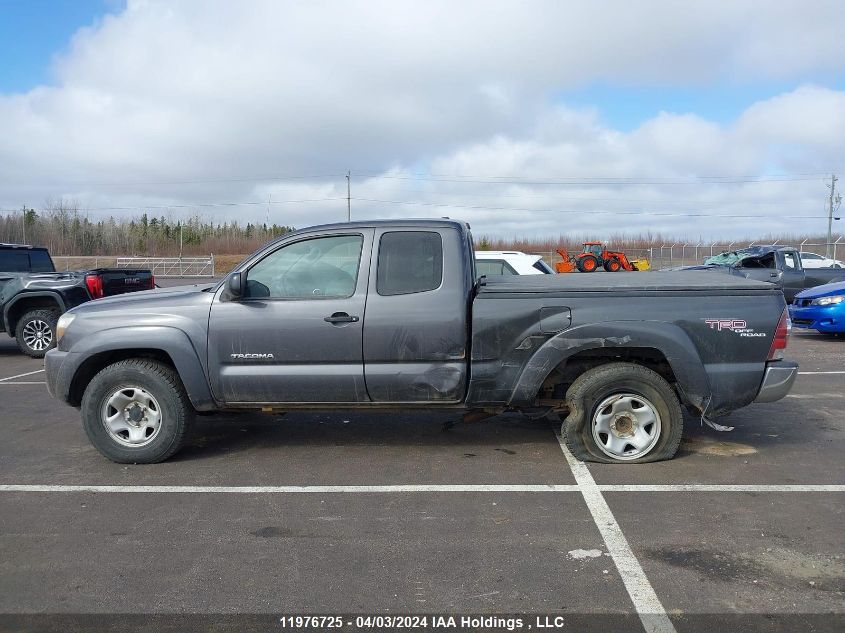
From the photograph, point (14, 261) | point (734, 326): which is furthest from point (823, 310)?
point (14, 261)

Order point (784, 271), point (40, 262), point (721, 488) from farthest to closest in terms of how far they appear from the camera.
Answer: point (784, 271), point (40, 262), point (721, 488)

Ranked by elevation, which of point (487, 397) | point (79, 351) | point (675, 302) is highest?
point (675, 302)

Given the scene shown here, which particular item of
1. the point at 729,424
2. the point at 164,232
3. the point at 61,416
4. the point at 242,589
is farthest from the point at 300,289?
the point at 164,232

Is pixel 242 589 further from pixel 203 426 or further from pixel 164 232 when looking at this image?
pixel 164 232

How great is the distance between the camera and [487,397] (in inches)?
211

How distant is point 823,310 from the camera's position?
40.9 ft

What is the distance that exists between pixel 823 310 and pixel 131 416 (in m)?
11.8

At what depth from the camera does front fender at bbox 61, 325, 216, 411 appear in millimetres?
5398

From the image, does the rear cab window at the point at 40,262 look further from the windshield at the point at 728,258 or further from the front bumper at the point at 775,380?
the windshield at the point at 728,258

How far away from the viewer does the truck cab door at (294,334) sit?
5324mm

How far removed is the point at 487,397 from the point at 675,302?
158 cm

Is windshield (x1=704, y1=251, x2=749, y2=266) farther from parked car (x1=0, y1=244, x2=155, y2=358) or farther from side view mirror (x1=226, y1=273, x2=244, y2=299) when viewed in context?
side view mirror (x1=226, y1=273, x2=244, y2=299)

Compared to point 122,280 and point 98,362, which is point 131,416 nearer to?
point 98,362

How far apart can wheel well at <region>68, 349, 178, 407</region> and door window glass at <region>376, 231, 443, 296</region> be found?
185cm
